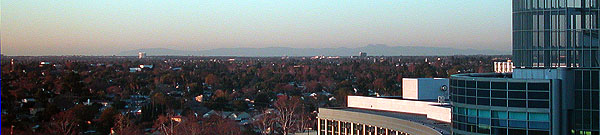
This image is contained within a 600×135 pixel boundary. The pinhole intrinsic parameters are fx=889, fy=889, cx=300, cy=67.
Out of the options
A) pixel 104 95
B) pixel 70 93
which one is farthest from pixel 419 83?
pixel 104 95

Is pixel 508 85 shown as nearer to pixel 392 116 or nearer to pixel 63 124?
pixel 392 116

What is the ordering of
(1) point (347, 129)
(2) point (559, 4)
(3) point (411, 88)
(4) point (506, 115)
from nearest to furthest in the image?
(4) point (506, 115) → (2) point (559, 4) → (1) point (347, 129) → (3) point (411, 88)

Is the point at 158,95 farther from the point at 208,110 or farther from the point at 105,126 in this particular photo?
the point at 105,126

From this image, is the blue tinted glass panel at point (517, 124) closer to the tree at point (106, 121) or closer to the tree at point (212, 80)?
the tree at point (106, 121)

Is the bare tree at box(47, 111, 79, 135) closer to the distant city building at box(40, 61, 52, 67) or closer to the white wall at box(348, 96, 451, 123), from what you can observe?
the white wall at box(348, 96, 451, 123)

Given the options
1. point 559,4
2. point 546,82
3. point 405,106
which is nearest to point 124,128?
point 405,106

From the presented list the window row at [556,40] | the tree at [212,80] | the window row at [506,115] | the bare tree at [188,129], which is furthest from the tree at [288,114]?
the window row at [556,40]
